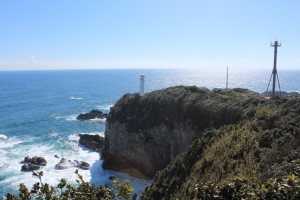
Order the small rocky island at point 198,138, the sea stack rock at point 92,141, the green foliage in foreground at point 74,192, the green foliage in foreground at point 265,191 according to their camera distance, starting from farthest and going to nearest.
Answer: the sea stack rock at point 92,141 < the small rocky island at point 198,138 < the green foliage in foreground at point 74,192 < the green foliage in foreground at point 265,191

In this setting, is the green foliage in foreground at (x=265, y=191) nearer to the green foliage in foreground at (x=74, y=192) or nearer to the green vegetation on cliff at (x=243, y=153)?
the green foliage in foreground at (x=74, y=192)

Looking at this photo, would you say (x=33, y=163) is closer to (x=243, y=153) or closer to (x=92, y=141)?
(x=92, y=141)

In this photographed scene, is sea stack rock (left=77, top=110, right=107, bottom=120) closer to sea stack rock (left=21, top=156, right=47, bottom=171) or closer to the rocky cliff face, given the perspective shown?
the rocky cliff face

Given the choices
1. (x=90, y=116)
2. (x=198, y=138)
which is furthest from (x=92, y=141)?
(x=198, y=138)

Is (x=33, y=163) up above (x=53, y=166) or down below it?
above

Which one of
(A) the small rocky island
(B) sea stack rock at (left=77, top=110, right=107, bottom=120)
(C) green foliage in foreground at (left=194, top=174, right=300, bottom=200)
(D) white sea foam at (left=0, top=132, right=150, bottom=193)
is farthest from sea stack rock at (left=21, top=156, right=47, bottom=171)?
(C) green foliage in foreground at (left=194, top=174, right=300, bottom=200)

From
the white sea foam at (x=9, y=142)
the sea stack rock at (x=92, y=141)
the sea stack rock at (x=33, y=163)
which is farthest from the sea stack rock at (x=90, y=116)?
the sea stack rock at (x=33, y=163)

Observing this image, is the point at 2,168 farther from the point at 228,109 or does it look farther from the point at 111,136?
the point at 228,109
